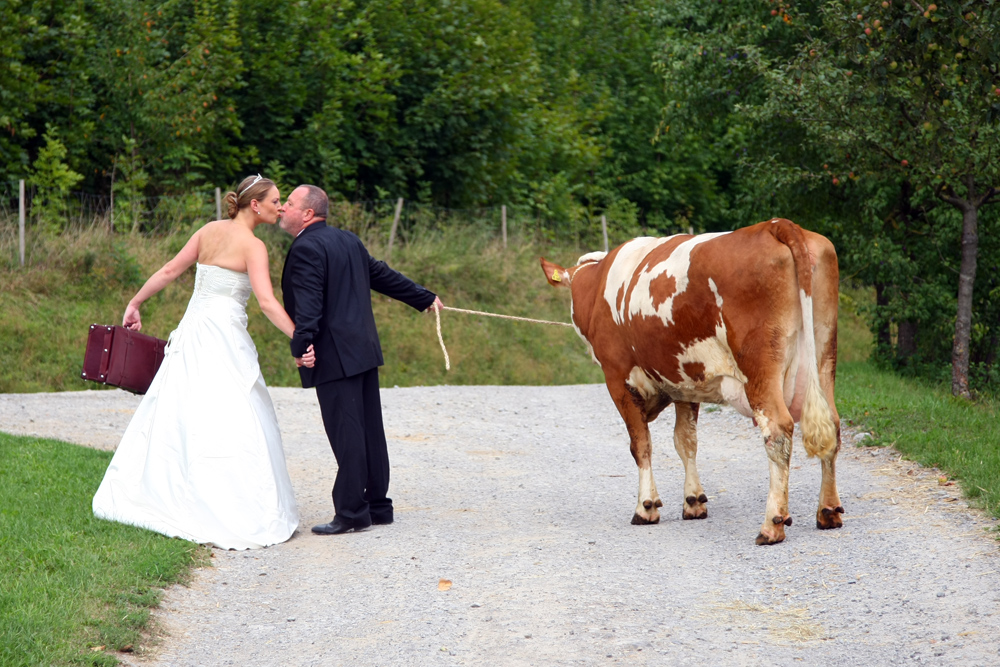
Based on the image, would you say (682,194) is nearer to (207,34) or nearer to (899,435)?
(207,34)

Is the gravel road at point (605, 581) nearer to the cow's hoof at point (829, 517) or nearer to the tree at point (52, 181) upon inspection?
the cow's hoof at point (829, 517)

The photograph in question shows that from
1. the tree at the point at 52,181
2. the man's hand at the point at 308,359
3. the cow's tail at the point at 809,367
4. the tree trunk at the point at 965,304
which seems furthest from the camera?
the tree at the point at 52,181

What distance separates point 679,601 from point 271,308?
3.01 meters

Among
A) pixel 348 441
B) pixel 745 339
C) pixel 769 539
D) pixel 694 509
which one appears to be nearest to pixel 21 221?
pixel 348 441

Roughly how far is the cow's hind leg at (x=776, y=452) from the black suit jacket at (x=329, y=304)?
235 centimetres

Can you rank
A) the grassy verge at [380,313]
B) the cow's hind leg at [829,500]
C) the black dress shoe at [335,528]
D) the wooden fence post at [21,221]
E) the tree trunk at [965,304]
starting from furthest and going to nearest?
1. the wooden fence post at [21,221]
2. the grassy verge at [380,313]
3. the tree trunk at [965,304]
4. the black dress shoe at [335,528]
5. the cow's hind leg at [829,500]

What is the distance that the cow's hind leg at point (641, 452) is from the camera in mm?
6535

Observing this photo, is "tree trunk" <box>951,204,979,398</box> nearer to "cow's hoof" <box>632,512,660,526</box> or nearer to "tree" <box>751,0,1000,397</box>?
"tree" <box>751,0,1000,397</box>

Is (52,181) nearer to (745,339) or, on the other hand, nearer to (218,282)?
(218,282)

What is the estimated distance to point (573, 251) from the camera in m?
22.7

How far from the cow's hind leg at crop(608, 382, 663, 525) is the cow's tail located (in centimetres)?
111

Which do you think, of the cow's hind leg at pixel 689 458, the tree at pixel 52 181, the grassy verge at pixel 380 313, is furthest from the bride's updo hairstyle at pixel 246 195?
the tree at pixel 52 181

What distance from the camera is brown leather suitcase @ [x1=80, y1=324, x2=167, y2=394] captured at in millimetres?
6566

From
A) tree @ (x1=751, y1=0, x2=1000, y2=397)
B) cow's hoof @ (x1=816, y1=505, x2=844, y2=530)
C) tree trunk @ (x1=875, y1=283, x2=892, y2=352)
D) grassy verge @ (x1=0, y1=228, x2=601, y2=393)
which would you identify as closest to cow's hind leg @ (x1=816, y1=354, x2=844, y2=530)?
cow's hoof @ (x1=816, y1=505, x2=844, y2=530)
